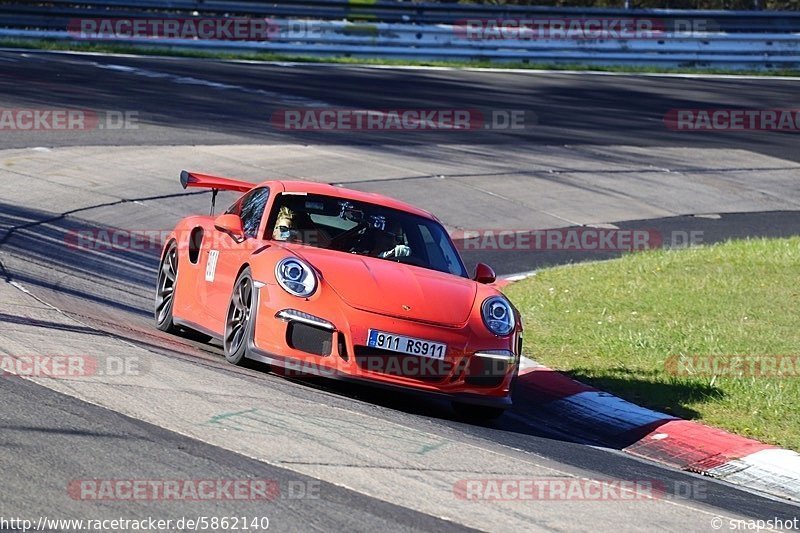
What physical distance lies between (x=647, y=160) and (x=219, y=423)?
15.9 meters

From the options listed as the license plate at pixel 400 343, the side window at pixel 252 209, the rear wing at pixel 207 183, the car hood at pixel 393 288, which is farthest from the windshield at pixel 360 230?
the license plate at pixel 400 343

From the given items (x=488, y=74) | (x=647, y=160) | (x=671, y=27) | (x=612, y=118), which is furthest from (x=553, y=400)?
(x=671, y=27)

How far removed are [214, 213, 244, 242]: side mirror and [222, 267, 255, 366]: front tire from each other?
41cm

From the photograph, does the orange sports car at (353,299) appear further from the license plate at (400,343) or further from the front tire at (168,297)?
the front tire at (168,297)

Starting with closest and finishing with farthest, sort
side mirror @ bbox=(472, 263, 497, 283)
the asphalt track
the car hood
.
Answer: the asphalt track
the car hood
side mirror @ bbox=(472, 263, 497, 283)

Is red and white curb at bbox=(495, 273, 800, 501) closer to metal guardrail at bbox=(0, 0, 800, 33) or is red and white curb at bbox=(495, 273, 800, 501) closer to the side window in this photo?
the side window

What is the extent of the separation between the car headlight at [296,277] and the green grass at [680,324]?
8.46 ft

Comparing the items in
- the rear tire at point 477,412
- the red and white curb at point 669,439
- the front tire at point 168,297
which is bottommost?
the red and white curb at point 669,439

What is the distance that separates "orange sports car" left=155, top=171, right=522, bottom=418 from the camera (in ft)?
24.3

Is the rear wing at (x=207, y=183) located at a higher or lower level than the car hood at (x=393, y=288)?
higher

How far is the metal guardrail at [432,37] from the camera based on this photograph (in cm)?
2722

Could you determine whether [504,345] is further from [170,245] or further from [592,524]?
[170,245]

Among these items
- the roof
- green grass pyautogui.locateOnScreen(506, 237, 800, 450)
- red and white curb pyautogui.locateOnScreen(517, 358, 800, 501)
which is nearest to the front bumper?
red and white curb pyautogui.locateOnScreen(517, 358, 800, 501)

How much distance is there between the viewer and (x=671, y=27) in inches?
1232
